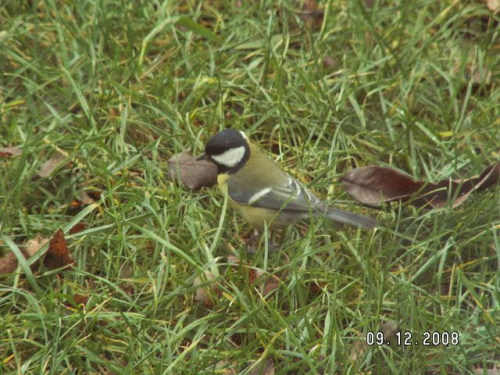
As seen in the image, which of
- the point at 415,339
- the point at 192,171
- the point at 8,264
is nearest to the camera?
the point at 415,339

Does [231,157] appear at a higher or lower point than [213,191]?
higher

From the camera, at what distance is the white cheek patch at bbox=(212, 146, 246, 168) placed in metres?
4.14

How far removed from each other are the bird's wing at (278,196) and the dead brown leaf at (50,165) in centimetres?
91

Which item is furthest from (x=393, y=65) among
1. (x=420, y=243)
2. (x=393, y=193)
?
(x=420, y=243)

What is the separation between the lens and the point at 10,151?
166 inches

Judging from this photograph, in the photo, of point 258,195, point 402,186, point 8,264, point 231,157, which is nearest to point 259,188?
point 258,195

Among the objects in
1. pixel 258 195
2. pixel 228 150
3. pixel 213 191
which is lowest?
pixel 213 191

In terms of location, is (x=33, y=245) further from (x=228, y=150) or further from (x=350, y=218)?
(x=350, y=218)

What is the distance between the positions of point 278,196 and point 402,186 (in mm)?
633

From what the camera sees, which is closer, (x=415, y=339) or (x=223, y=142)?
(x=415, y=339)

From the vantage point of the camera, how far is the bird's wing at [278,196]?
12.9 feet

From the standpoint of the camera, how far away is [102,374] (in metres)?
3.39

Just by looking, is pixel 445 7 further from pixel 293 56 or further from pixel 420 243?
pixel 420 243

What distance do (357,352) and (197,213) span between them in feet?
3.63
